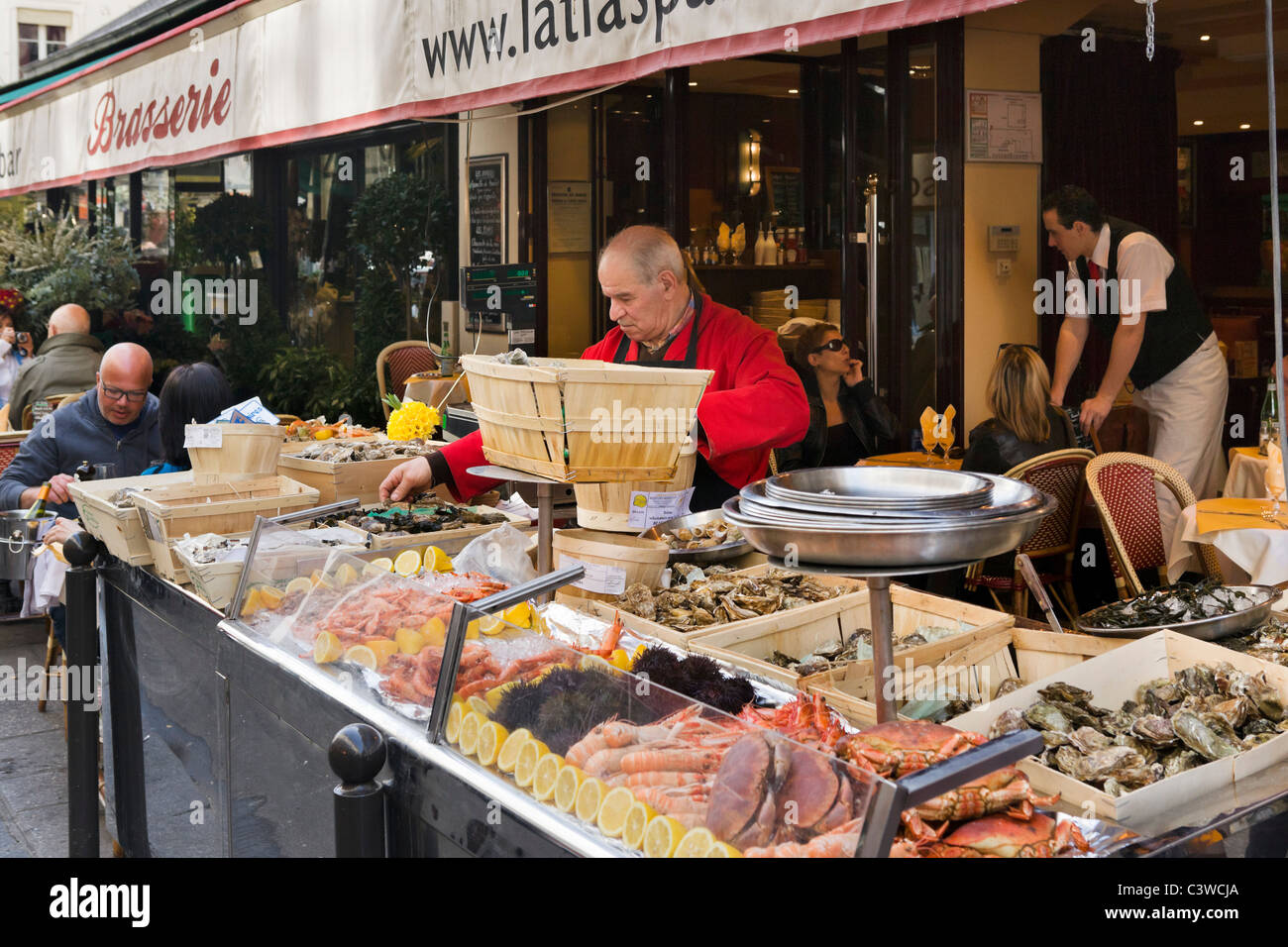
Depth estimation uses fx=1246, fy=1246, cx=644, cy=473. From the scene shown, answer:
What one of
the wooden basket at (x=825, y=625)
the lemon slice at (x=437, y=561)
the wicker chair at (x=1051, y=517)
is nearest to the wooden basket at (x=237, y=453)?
the lemon slice at (x=437, y=561)

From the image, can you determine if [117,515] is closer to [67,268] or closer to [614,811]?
[614,811]

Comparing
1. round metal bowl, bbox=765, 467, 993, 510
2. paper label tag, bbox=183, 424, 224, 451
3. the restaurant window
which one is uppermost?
the restaurant window

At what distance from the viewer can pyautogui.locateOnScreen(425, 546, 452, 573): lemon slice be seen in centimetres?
336

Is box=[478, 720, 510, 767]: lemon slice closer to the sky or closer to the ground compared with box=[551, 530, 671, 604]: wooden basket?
closer to the ground

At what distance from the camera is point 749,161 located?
777 centimetres

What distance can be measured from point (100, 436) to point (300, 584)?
2.95 metres

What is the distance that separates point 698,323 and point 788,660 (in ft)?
4.49

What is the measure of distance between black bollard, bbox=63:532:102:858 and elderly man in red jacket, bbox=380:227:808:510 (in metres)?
1.15

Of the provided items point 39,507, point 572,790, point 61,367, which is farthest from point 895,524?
point 61,367

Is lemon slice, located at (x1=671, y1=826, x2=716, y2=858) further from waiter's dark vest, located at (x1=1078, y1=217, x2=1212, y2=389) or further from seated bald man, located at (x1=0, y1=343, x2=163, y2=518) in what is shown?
waiter's dark vest, located at (x1=1078, y1=217, x2=1212, y2=389)

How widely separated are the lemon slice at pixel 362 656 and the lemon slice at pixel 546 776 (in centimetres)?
70

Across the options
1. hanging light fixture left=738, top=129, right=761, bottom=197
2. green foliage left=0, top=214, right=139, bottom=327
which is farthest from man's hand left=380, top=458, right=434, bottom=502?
green foliage left=0, top=214, right=139, bottom=327

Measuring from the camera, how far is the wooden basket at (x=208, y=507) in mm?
3633
